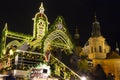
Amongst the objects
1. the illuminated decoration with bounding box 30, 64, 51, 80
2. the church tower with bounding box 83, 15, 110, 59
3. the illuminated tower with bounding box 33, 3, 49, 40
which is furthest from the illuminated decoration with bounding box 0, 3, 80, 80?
the church tower with bounding box 83, 15, 110, 59

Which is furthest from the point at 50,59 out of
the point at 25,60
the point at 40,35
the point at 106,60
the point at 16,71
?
the point at 106,60

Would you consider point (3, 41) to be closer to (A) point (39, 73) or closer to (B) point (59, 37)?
(B) point (59, 37)

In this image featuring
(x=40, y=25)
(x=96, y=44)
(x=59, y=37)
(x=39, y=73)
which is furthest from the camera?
(x=96, y=44)

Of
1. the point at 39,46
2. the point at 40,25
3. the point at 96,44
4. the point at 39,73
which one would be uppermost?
the point at 40,25

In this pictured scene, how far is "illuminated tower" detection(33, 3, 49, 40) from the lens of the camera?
33.9m

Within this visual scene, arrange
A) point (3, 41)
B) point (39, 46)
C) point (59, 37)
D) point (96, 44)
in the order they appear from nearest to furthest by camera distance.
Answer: point (39, 46), point (3, 41), point (59, 37), point (96, 44)

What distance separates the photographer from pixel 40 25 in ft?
114

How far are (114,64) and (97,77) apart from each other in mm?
13830

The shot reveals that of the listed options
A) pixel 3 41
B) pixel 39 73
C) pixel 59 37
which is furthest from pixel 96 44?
pixel 39 73

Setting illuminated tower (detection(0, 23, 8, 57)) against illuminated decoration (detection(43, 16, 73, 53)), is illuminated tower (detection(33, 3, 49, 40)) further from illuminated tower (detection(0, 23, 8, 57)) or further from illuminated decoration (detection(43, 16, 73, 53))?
illuminated tower (detection(0, 23, 8, 57))

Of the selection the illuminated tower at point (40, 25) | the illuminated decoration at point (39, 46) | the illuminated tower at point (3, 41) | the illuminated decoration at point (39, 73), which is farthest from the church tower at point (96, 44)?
the illuminated decoration at point (39, 73)

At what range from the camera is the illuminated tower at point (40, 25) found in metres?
33.9

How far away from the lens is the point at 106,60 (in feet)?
160

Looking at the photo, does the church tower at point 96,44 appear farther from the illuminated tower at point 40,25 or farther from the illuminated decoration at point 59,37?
the illuminated tower at point 40,25
